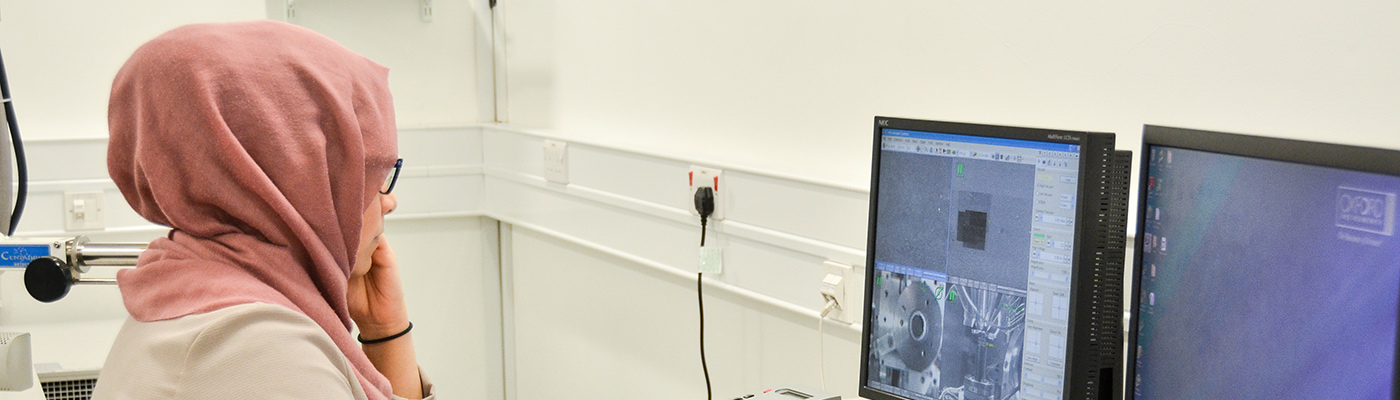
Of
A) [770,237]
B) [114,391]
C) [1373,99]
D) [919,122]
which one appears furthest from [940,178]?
[114,391]

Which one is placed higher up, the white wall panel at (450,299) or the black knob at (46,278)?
the black knob at (46,278)

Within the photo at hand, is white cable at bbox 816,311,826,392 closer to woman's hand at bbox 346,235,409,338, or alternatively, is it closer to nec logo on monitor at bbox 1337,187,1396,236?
woman's hand at bbox 346,235,409,338

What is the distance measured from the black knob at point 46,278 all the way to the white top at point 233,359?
1.48ft

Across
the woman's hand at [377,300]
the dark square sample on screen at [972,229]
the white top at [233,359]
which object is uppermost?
the dark square sample on screen at [972,229]

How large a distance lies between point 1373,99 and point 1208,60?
0.61ft

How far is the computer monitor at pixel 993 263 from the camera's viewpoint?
105 cm

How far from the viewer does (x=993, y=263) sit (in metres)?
1.13

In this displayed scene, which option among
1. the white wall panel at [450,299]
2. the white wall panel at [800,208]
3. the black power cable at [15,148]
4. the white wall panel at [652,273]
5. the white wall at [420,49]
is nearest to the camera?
the black power cable at [15,148]

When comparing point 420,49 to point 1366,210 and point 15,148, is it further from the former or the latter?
point 1366,210

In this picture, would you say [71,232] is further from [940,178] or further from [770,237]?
[940,178]

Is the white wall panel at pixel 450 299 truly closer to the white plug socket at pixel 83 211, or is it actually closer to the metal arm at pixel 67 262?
the white plug socket at pixel 83 211

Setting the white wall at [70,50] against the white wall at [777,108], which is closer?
the white wall at [777,108]

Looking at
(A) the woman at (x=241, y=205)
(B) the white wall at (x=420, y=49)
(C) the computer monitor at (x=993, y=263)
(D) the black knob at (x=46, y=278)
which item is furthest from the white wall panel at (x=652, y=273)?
(D) the black knob at (x=46, y=278)

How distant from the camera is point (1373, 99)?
108 cm
